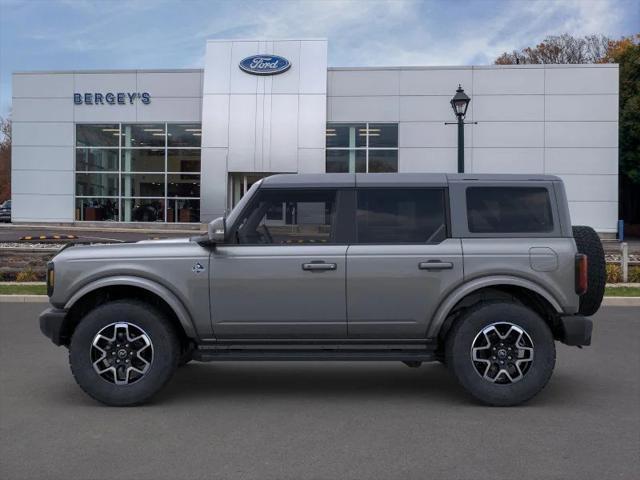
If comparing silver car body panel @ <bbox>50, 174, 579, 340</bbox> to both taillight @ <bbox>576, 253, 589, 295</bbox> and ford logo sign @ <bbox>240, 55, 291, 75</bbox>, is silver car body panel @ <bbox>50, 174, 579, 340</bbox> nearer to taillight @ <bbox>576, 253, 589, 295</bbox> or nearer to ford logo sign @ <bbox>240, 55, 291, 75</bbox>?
taillight @ <bbox>576, 253, 589, 295</bbox>

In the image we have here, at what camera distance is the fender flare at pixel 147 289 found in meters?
5.35

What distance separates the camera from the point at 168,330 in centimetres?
539

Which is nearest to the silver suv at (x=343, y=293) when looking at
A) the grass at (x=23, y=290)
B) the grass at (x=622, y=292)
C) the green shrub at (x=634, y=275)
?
the grass at (x=23, y=290)

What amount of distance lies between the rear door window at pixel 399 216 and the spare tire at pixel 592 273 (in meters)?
1.25

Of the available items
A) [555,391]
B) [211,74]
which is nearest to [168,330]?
[555,391]

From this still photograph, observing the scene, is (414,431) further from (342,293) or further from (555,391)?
(555,391)

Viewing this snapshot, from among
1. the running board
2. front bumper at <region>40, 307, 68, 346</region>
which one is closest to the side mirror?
the running board

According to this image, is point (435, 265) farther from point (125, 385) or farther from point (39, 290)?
point (39, 290)

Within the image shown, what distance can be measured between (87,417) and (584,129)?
2995cm

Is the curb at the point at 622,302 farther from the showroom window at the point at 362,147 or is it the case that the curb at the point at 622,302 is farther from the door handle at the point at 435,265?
the showroom window at the point at 362,147

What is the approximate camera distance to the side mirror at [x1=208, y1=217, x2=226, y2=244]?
5.33 metres

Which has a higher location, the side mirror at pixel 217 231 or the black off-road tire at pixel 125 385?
the side mirror at pixel 217 231

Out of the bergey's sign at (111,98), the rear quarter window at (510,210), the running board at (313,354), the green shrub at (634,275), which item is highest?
the bergey's sign at (111,98)

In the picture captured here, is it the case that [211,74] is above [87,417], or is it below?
above
